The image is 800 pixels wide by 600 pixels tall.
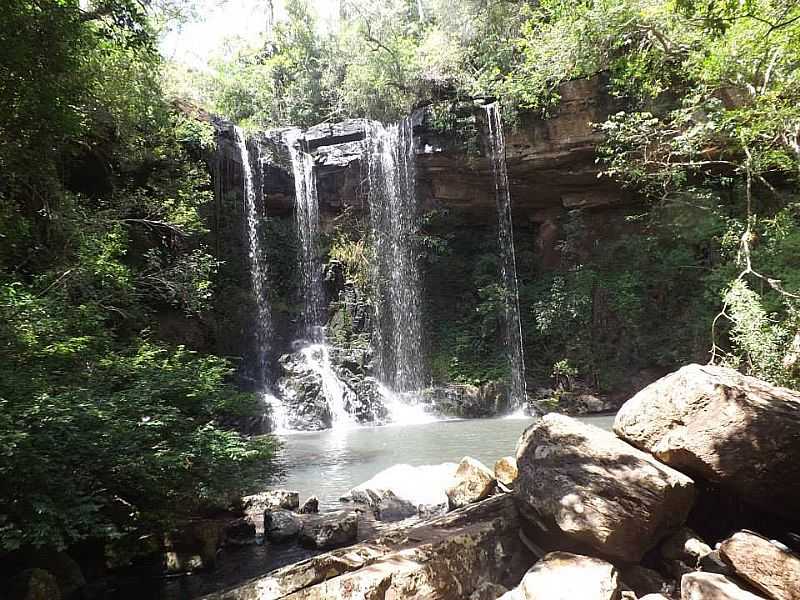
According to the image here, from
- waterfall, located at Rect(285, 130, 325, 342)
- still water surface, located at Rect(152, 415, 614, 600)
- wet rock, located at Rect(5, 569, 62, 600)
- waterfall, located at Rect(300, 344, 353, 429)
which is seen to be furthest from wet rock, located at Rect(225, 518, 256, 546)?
waterfall, located at Rect(285, 130, 325, 342)

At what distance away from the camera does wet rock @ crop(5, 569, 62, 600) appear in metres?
2.74

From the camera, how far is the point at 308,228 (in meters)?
16.5

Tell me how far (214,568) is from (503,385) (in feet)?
36.1

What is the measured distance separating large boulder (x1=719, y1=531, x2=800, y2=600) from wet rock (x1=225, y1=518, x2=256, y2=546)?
345 centimetres

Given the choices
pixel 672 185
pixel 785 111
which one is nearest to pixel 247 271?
pixel 672 185

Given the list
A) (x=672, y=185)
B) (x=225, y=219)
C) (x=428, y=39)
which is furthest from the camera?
(x=428, y=39)

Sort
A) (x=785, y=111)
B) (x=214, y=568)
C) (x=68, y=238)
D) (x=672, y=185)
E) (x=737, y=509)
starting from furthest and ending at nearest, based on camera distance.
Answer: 1. (x=672, y=185)
2. (x=68, y=238)
3. (x=785, y=111)
4. (x=214, y=568)
5. (x=737, y=509)

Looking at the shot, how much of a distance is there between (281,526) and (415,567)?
1.97 meters

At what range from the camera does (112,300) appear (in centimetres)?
764

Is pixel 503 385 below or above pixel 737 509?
below

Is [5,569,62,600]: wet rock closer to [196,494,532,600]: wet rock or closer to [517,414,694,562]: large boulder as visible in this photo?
[196,494,532,600]: wet rock

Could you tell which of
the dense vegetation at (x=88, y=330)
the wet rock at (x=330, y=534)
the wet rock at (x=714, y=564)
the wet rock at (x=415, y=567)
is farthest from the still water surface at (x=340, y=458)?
the wet rock at (x=714, y=564)

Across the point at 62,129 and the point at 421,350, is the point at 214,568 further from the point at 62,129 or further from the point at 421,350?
the point at 421,350

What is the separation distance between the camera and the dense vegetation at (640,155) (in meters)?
7.33
